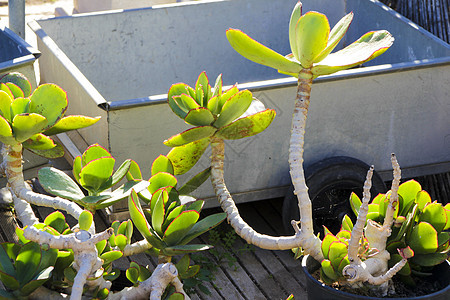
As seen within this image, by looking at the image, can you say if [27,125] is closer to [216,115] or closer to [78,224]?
[78,224]

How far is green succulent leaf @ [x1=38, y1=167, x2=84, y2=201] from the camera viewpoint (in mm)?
1311

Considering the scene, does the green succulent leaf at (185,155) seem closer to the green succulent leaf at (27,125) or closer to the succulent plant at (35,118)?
the succulent plant at (35,118)

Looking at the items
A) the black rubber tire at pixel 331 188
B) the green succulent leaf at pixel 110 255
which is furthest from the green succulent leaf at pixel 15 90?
the black rubber tire at pixel 331 188

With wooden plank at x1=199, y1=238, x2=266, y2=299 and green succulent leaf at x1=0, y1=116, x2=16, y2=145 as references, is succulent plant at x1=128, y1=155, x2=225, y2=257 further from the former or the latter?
wooden plank at x1=199, y1=238, x2=266, y2=299

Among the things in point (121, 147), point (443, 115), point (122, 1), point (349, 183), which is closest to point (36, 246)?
point (121, 147)

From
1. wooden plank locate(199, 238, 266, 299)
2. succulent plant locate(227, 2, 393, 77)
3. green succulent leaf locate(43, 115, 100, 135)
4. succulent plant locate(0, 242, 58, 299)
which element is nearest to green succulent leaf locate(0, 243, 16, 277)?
succulent plant locate(0, 242, 58, 299)

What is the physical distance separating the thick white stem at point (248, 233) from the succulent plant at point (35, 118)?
298 millimetres

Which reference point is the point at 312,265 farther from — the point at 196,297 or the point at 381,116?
the point at 381,116

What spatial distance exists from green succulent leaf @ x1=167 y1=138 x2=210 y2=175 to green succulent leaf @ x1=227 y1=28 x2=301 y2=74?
287 millimetres

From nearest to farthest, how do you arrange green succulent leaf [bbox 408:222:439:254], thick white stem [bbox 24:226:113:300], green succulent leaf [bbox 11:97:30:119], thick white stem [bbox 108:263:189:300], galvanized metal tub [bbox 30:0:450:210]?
thick white stem [bbox 24:226:113:300] → thick white stem [bbox 108:263:189:300] → green succulent leaf [bbox 11:97:30:119] → green succulent leaf [bbox 408:222:439:254] → galvanized metal tub [bbox 30:0:450:210]

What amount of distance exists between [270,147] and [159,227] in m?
0.97

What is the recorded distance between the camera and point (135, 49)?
300 centimetres

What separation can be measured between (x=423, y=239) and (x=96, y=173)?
0.77 metres

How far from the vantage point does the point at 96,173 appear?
133 centimetres
